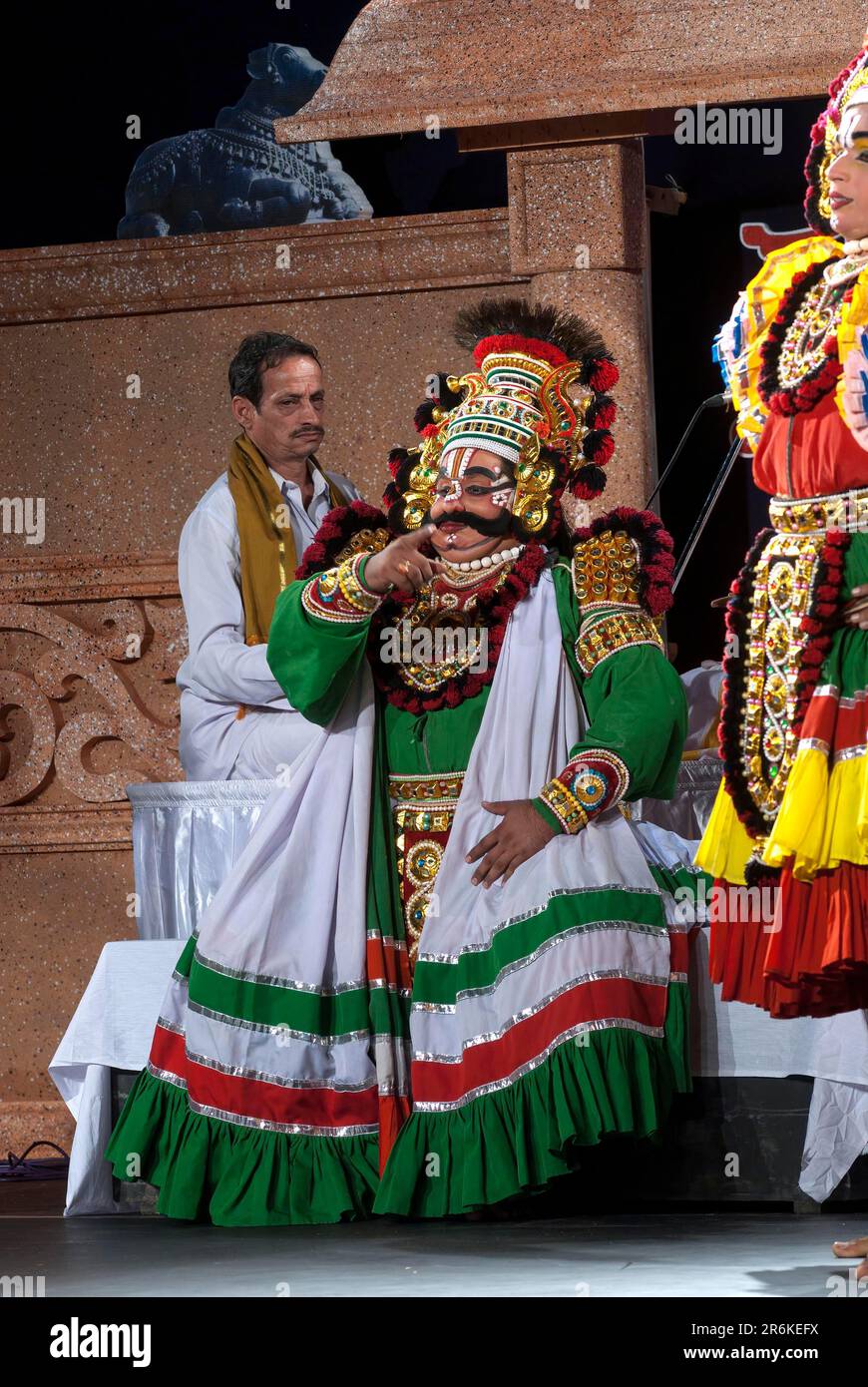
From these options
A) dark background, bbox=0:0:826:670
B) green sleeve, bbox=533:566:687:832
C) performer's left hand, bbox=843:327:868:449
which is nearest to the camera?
performer's left hand, bbox=843:327:868:449

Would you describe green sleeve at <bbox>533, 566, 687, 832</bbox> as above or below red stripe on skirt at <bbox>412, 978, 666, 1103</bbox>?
above

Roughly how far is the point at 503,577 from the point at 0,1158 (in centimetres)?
262

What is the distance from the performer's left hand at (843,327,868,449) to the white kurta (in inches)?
83.0

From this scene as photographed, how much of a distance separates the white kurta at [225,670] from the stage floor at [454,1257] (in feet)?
4.70

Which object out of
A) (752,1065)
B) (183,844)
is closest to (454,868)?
(752,1065)

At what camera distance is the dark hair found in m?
5.29

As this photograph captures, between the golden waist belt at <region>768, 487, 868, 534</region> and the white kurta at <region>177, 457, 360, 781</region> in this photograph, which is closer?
the golden waist belt at <region>768, 487, 868, 534</region>

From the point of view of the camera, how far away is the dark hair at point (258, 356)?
5289mm

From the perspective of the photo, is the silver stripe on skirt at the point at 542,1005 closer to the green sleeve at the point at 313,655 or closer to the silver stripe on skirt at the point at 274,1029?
the silver stripe on skirt at the point at 274,1029

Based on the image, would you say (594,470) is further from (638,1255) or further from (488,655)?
(638,1255)

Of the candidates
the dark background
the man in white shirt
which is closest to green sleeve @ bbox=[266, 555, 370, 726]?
the man in white shirt

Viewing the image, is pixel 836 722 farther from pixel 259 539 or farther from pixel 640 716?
pixel 259 539

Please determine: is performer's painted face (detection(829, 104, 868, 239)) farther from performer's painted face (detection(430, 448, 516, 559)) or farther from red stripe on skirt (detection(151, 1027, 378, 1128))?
red stripe on skirt (detection(151, 1027, 378, 1128))

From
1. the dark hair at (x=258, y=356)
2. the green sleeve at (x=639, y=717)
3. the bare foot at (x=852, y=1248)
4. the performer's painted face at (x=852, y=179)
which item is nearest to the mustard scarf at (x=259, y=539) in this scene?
the dark hair at (x=258, y=356)
